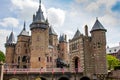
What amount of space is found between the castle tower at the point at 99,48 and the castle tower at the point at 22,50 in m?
28.3

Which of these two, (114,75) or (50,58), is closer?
(114,75)

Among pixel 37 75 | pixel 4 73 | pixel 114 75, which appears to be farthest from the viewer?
pixel 114 75

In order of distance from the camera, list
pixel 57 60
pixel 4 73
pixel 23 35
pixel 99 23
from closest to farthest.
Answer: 1. pixel 4 73
2. pixel 99 23
3. pixel 23 35
4. pixel 57 60

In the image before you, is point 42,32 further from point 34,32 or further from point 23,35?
point 23,35

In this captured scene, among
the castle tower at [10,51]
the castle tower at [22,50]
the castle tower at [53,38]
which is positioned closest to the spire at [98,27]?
the castle tower at [22,50]

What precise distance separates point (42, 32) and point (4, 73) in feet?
71.3

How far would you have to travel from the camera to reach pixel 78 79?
40.8m

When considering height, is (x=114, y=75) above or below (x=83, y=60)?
below

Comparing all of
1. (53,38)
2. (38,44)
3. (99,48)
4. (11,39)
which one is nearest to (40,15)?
(38,44)

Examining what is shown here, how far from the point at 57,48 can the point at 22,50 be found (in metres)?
19.3

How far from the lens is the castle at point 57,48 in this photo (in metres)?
40.7

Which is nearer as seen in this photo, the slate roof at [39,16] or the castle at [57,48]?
the castle at [57,48]

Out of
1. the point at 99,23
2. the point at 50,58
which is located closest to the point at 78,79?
the point at 99,23

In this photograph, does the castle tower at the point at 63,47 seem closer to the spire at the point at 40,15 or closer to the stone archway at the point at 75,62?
the spire at the point at 40,15
